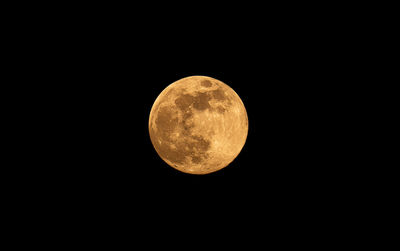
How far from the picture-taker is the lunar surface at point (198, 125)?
3.84 meters

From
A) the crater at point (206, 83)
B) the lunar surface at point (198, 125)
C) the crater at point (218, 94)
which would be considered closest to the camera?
the lunar surface at point (198, 125)

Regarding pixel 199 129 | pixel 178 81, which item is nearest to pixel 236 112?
pixel 199 129

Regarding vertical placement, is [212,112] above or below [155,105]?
below

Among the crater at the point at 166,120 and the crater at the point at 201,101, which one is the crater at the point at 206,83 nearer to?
the crater at the point at 201,101

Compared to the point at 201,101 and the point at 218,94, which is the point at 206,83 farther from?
the point at 201,101

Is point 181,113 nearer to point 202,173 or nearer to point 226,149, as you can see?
point 226,149

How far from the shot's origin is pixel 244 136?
14.4ft

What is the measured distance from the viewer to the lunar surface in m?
3.84

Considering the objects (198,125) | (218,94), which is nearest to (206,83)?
(218,94)

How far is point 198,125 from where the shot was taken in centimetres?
381

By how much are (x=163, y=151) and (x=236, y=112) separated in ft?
4.84

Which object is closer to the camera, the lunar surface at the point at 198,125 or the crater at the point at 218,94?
the lunar surface at the point at 198,125

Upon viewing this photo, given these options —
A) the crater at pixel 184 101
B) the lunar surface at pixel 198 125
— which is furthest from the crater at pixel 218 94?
the crater at pixel 184 101

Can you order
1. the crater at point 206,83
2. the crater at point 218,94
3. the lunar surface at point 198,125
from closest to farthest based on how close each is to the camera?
the lunar surface at point 198,125 → the crater at point 218,94 → the crater at point 206,83
